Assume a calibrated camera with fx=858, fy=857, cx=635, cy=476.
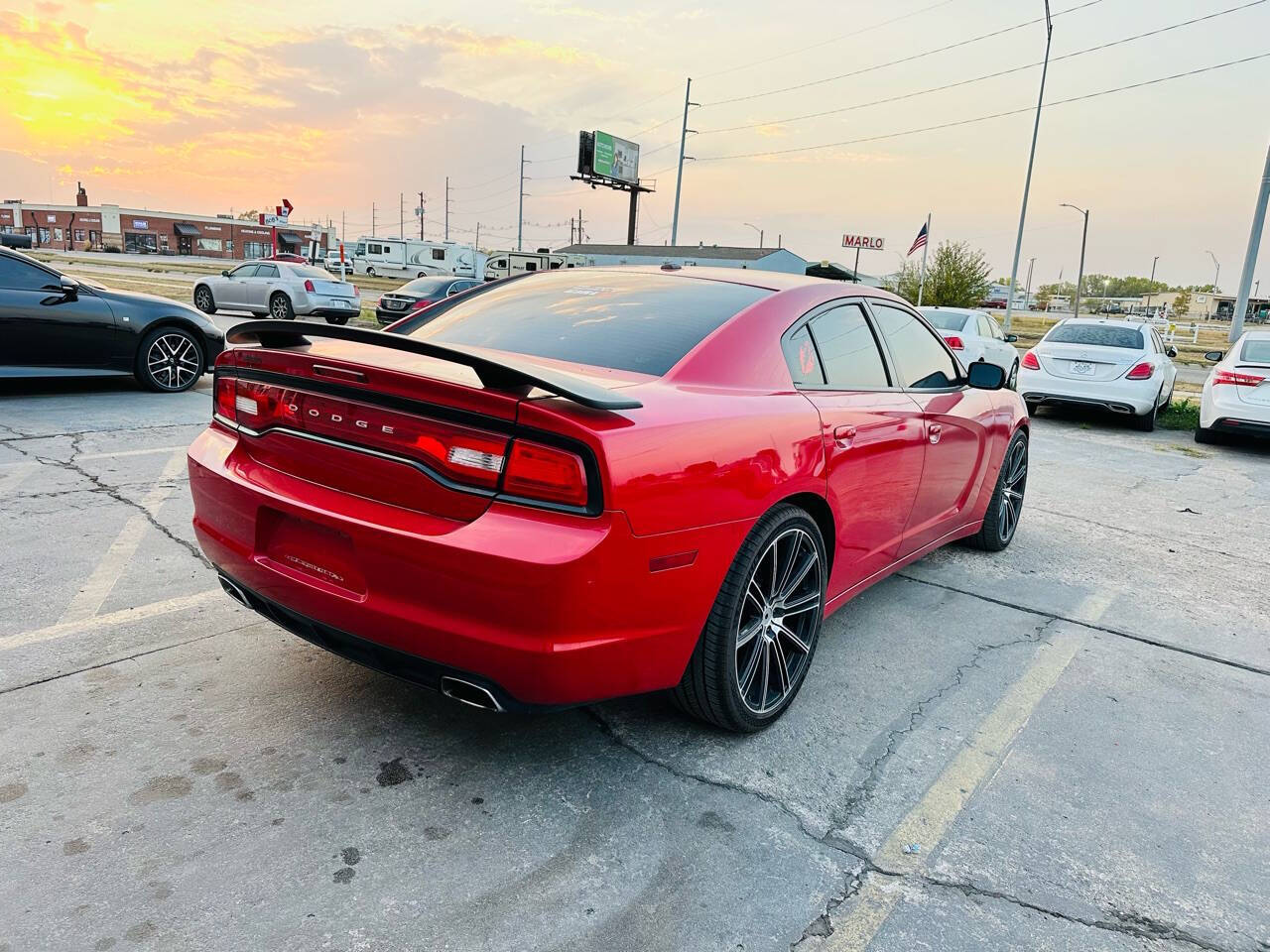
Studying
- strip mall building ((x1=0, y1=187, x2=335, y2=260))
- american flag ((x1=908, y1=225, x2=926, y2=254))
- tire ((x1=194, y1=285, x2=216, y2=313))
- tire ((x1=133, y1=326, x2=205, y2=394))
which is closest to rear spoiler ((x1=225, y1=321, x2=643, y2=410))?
tire ((x1=133, y1=326, x2=205, y2=394))

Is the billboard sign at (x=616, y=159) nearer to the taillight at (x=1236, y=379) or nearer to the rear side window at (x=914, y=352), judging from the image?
the taillight at (x=1236, y=379)

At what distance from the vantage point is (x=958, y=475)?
14.1ft

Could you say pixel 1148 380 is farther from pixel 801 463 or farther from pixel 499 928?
pixel 499 928

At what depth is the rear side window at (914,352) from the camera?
3855 millimetres

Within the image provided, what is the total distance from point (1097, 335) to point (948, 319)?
3420 mm

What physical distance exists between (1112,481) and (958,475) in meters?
4.40

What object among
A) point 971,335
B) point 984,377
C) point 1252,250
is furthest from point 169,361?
point 1252,250

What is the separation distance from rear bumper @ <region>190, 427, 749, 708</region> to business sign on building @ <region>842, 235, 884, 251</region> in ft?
130

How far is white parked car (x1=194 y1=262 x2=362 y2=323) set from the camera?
780 inches

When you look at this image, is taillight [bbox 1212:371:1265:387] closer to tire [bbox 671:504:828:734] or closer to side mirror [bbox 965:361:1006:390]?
side mirror [bbox 965:361:1006:390]

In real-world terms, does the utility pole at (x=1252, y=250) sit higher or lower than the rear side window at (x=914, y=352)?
higher

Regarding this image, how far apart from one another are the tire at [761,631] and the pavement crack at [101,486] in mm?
2549

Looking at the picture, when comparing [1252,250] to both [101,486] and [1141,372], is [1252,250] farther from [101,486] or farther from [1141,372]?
[101,486]

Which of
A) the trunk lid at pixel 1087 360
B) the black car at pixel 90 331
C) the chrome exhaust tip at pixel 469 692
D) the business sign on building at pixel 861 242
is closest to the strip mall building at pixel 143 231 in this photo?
the business sign on building at pixel 861 242
